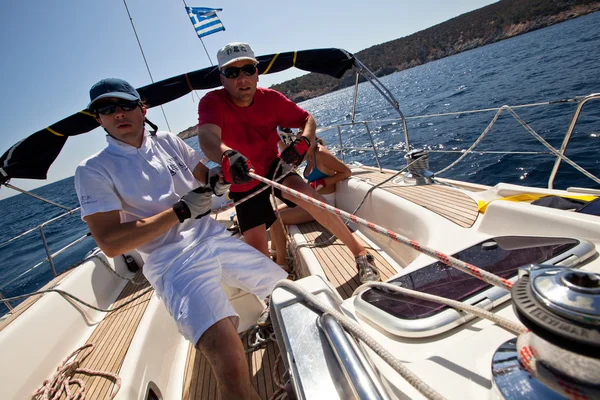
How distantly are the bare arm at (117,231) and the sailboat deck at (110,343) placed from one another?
0.87 m

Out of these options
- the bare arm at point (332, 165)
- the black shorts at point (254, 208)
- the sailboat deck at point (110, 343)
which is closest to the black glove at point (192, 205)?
the black shorts at point (254, 208)

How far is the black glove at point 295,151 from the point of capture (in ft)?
6.39

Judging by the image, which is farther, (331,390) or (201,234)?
(201,234)

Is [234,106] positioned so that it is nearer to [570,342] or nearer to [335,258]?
[335,258]

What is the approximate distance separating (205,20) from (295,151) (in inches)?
162

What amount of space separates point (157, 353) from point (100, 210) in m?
1.00

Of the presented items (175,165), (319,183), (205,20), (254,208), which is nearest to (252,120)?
(254,208)

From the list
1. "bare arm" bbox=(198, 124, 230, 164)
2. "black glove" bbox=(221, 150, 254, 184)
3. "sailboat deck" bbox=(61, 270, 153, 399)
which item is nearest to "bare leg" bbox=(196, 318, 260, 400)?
"black glove" bbox=(221, 150, 254, 184)

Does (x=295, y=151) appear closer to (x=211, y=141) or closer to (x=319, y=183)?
(x=211, y=141)

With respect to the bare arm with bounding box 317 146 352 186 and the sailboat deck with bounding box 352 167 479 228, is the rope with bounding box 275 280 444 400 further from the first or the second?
the bare arm with bounding box 317 146 352 186

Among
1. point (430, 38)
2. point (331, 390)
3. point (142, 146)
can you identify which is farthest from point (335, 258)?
point (430, 38)

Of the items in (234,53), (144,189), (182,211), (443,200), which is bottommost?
(443,200)

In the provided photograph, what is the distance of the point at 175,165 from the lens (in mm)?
1588

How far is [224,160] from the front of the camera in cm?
164
